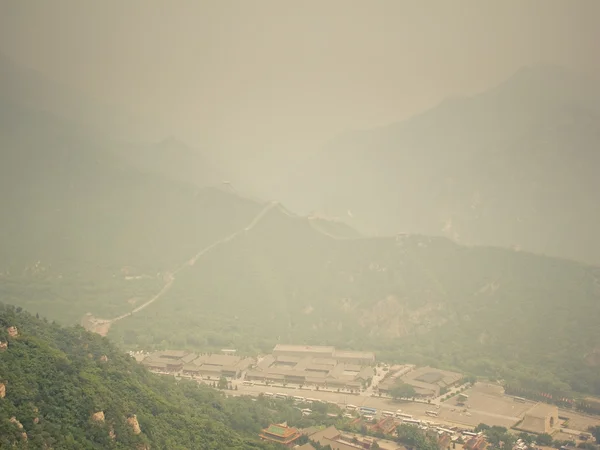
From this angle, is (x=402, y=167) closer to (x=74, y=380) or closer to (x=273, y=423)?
(x=273, y=423)

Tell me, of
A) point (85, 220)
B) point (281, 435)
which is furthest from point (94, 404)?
point (85, 220)

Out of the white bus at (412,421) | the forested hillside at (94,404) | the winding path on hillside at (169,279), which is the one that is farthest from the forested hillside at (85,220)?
the white bus at (412,421)

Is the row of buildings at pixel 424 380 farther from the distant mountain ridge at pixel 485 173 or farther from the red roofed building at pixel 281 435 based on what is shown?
the distant mountain ridge at pixel 485 173

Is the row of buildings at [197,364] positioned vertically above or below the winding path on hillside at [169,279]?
below

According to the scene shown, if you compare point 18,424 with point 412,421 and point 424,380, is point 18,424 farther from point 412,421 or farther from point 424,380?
point 424,380

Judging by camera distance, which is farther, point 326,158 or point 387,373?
point 326,158

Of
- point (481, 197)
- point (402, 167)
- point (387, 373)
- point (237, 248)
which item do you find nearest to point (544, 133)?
point (481, 197)

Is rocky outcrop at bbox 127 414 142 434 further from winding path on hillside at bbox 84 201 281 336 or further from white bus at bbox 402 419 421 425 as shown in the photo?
winding path on hillside at bbox 84 201 281 336
